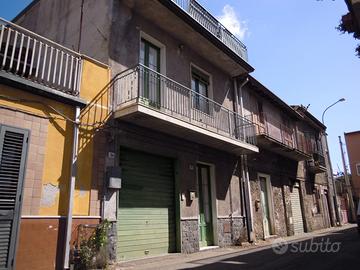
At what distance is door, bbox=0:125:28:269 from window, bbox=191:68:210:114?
21.3ft

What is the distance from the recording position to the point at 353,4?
521 cm

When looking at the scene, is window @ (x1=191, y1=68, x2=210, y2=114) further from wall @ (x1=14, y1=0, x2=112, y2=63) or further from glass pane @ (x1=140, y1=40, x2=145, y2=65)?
wall @ (x1=14, y1=0, x2=112, y2=63)

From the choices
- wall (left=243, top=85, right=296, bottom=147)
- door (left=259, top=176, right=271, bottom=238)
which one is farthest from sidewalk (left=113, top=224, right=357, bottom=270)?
wall (left=243, top=85, right=296, bottom=147)

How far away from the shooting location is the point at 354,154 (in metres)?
40.0

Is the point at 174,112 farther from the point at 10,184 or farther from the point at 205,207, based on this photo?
the point at 10,184

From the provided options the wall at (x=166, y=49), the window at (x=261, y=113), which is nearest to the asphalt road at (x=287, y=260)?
the wall at (x=166, y=49)

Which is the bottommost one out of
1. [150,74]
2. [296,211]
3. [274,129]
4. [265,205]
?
[296,211]

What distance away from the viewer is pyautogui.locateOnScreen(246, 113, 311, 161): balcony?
51.3 ft

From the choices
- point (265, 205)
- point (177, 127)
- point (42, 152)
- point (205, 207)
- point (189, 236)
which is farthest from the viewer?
point (265, 205)

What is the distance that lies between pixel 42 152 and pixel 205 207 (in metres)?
6.55

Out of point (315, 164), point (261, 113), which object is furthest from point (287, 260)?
point (315, 164)

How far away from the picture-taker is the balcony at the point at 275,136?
51.3ft

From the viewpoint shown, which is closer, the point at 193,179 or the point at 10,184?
the point at 10,184

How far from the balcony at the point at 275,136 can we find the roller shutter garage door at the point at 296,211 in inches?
84.2
